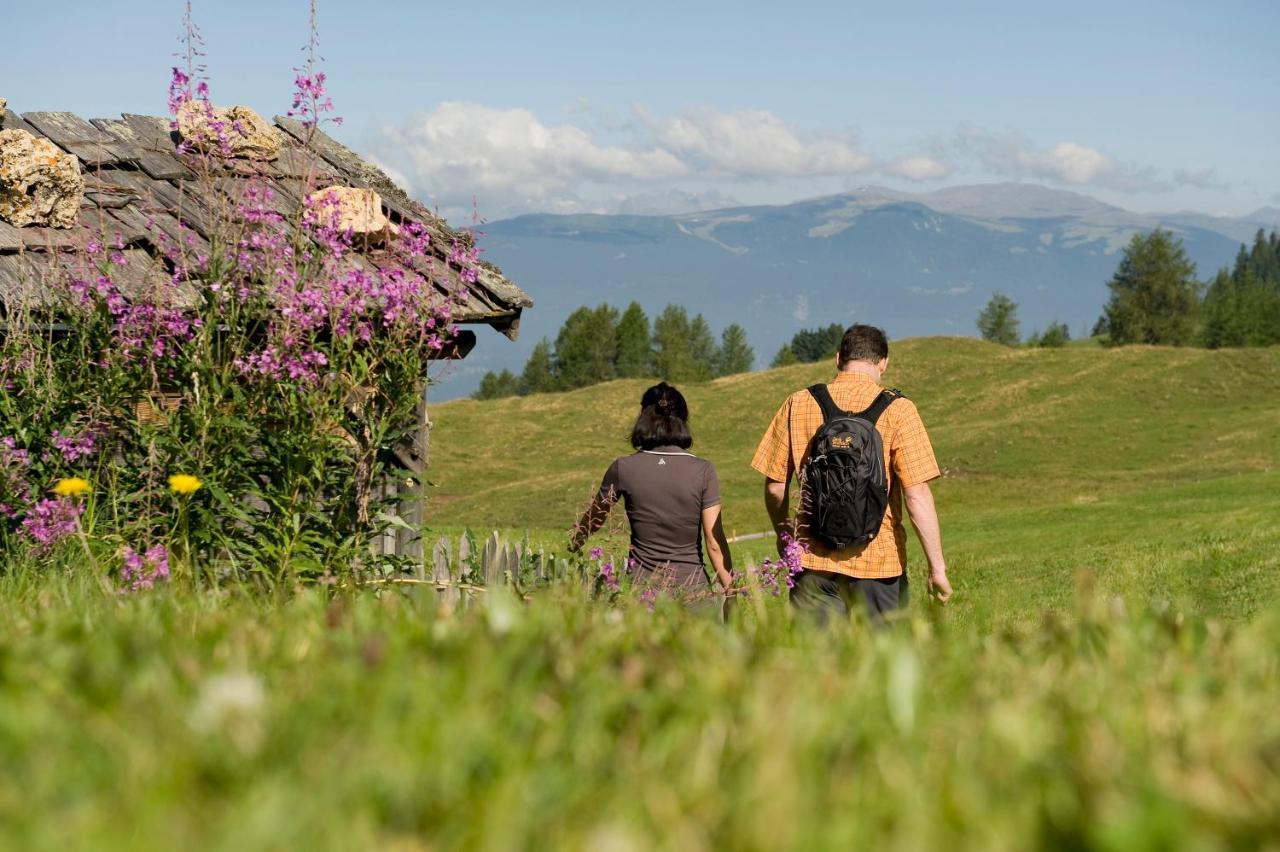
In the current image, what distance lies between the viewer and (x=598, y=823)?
5.93 feet

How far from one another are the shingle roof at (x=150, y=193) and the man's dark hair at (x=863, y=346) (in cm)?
328

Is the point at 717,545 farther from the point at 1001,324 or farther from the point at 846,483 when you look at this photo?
the point at 1001,324

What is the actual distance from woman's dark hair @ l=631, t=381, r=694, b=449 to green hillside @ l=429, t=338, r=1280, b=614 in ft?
27.9

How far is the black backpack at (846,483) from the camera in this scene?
6.82 m

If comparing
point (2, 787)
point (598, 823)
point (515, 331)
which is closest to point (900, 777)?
point (598, 823)

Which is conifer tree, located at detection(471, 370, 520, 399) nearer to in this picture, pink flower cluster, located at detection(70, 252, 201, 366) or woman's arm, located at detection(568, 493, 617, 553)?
woman's arm, located at detection(568, 493, 617, 553)

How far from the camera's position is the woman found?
26.3ft

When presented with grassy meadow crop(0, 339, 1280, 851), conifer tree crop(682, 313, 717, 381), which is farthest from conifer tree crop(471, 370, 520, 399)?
grassy meadow crop(0, 339, 1280, 851)

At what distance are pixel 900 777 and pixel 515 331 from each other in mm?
10707

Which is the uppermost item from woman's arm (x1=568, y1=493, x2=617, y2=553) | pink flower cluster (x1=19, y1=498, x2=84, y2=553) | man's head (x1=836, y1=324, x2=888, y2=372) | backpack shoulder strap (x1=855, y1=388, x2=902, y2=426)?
man's head (x1=836, y1=324, x2=888, y2=372)

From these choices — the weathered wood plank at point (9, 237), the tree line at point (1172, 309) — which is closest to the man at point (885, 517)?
the weathered wood plank at point (9, 237)

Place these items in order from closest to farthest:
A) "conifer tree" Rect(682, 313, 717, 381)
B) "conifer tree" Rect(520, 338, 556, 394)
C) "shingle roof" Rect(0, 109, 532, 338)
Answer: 1. "shingle roof" Rect(0, 109, 532, 338)
2. "conifer tree" Rect(520, 338, 556, 394)
3. "conifer tree" Rect(682, 313, 717, 381)

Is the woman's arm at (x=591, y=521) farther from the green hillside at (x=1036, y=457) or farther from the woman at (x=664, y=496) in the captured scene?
the green hillside at (x=1036, y=457)

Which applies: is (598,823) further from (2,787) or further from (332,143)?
(332,143)
